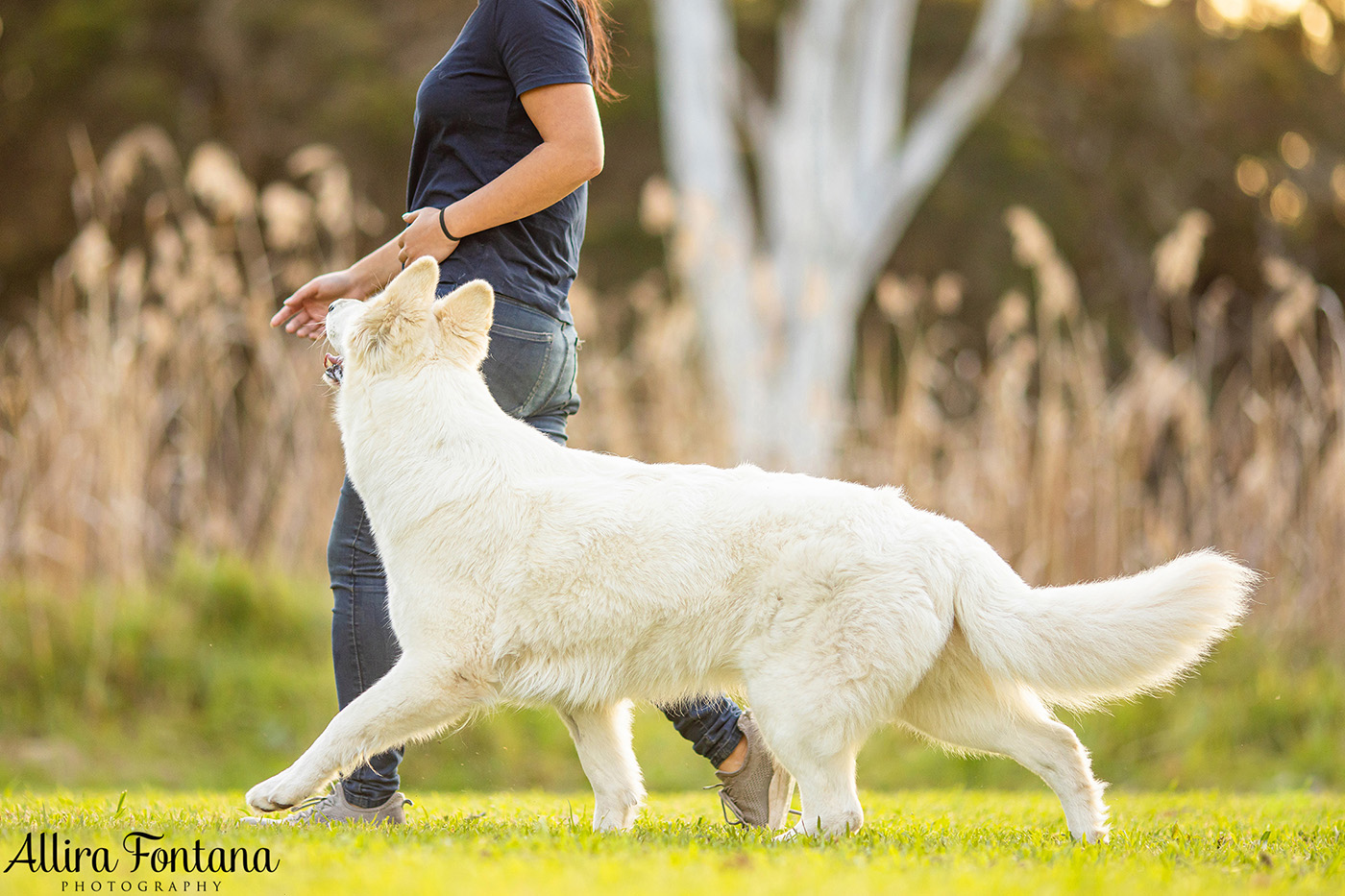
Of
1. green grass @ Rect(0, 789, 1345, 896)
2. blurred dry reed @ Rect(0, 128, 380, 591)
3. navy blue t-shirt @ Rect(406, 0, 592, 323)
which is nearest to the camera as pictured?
green grass @ Rect(0, 789, 1345, 896)

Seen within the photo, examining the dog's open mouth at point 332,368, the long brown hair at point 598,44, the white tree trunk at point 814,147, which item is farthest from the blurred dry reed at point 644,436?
the white tree trunk at point 814,147

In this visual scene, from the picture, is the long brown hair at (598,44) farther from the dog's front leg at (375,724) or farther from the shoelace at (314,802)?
the shoelace at (314,802)

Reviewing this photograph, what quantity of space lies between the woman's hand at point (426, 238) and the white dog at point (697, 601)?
200 millimetres

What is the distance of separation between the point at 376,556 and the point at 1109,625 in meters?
1.84

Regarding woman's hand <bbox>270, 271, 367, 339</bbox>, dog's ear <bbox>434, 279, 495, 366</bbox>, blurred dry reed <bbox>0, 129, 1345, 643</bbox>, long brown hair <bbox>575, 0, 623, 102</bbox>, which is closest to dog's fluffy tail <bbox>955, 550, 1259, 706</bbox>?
dog's ear <bbox>434, 279, 495, 366</bbox>

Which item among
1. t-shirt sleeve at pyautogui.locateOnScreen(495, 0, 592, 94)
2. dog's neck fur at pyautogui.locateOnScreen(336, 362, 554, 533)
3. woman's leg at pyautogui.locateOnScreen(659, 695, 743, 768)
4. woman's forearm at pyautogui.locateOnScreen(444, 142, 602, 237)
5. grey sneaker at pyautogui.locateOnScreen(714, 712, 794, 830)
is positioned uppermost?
t-shirt sleeve at pyautogui.locateOnScreen(495, 0, 592, 94)

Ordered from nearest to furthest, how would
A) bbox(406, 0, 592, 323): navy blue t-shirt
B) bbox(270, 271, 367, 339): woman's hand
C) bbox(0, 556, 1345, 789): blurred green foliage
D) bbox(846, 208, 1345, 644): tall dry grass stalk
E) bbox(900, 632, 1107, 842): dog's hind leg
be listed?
bbox(900, 632, 1107, 842): dog's hind leg → bbox(406, 0, 592, 323): navy blue t-shirt → bbox(270, 271, 367, 339): woman's hand → bbox(0, 556, 1345, 789): blurred green foliage → bbox(846, 208, 1345, 644): tall dry grass stalk

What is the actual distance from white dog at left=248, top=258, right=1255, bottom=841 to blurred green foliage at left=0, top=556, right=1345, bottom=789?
2838 mm

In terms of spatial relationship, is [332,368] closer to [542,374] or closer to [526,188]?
[542,374]

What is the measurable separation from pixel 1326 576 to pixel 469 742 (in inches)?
169

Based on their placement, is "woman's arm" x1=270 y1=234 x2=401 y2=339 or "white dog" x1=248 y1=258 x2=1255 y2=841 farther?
"woman's arm" x1=270 y1=234 x2=401 y2=339

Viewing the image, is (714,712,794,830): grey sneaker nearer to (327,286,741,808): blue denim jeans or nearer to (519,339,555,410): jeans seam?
(327,286,741,808): blue denim jeans

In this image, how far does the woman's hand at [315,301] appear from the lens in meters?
3.38

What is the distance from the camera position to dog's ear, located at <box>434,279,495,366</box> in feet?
9.96
